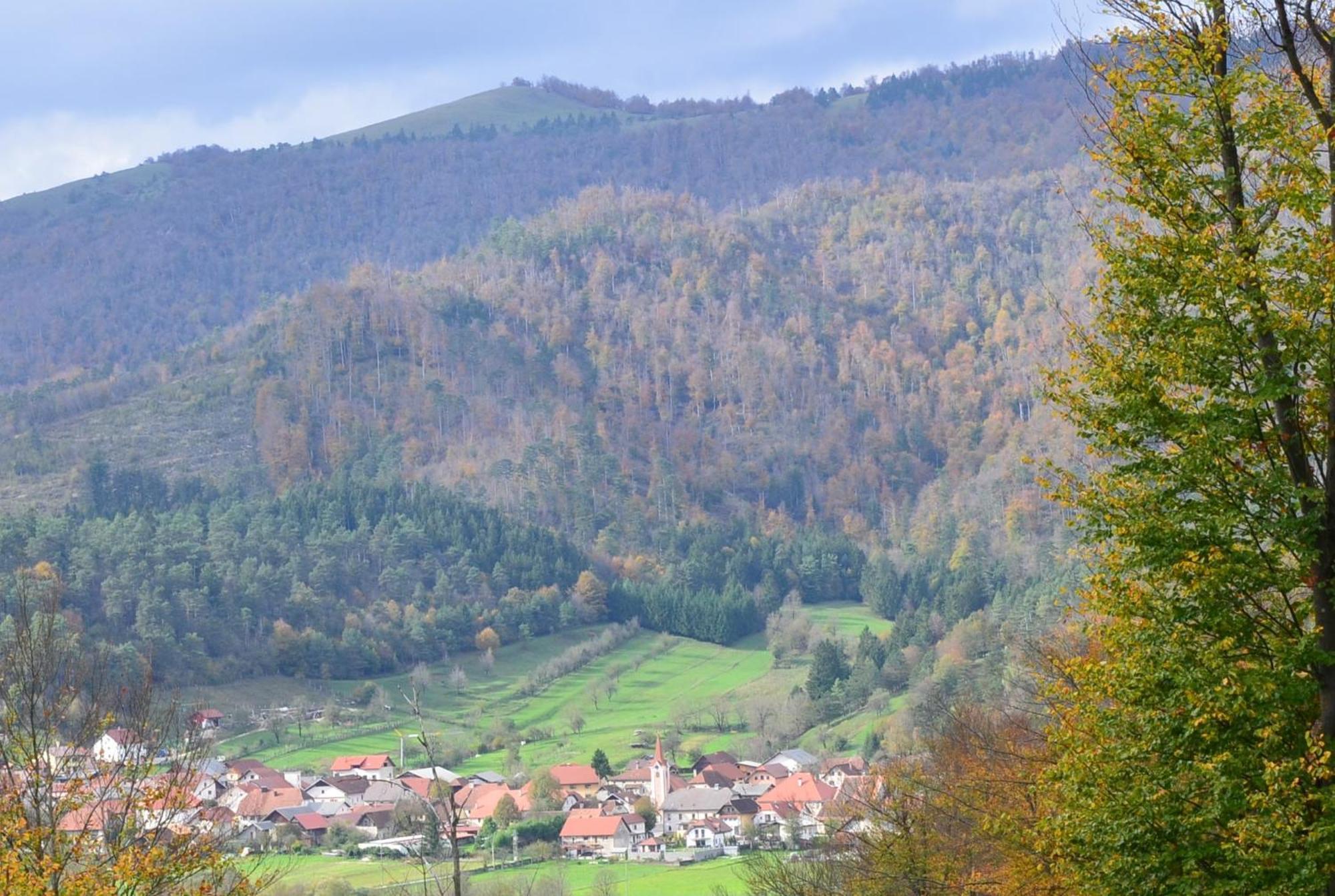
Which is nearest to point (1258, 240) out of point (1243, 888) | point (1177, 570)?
point (1177, 570)

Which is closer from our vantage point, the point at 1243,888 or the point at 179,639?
the point at 1243,888

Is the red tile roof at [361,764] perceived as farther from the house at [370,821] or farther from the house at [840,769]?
the house at [840,769]

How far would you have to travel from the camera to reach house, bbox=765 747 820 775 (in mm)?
78250

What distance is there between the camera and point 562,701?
105438 millimetres

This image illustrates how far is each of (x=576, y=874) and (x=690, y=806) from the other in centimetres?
1239

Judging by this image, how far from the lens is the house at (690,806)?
71750 mm

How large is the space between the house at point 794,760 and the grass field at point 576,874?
13.9 meters

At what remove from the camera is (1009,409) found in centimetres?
18775

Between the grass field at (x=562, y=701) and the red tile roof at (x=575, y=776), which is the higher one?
the red tile roof at (x=575, y=776)

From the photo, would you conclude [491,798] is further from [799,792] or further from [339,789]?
[799,792]

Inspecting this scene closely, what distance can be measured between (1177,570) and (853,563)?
14078 cm

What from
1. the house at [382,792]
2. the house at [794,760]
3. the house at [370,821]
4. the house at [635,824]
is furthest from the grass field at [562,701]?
the house at [635,824]

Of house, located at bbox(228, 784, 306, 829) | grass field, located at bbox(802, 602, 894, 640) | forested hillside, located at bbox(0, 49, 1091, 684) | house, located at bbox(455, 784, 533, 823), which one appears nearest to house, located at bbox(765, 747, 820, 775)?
forested hillside, located at bbox(0, 49, 1091, 684)

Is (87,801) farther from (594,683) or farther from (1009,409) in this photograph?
(1009,409)
